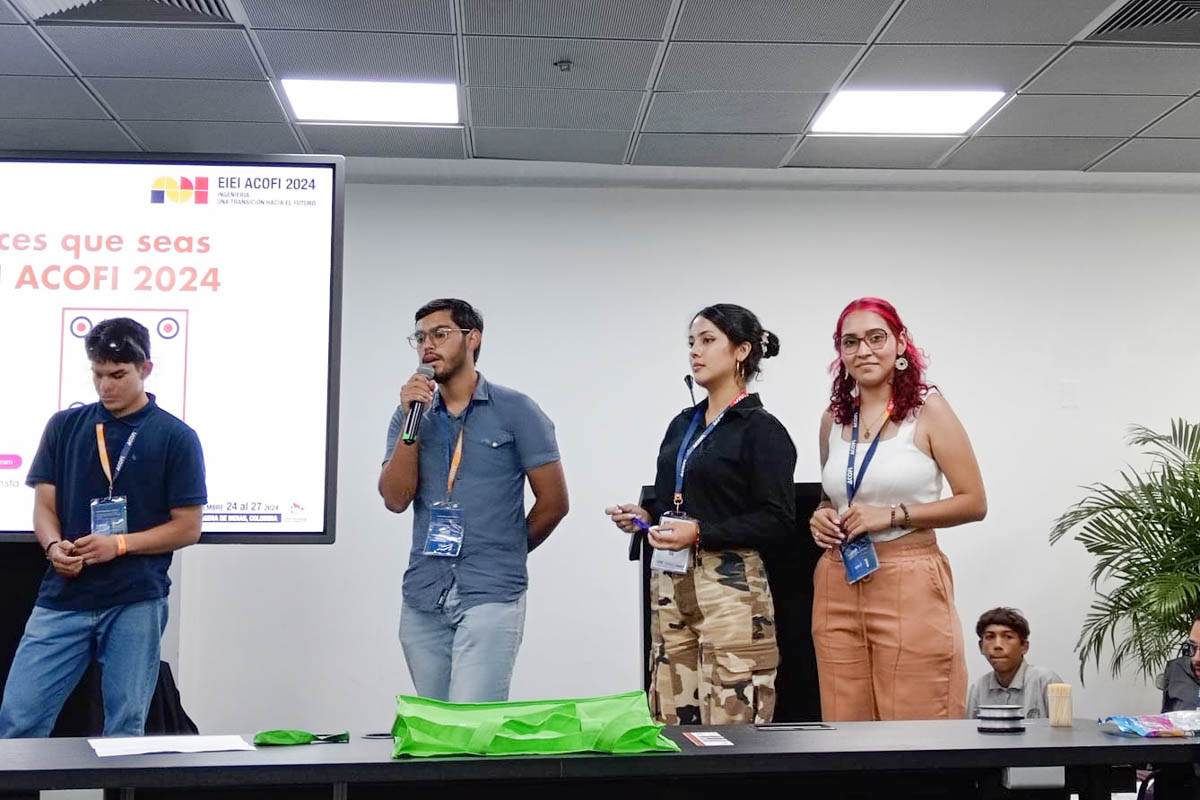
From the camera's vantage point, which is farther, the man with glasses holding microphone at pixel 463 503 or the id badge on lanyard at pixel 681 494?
the man with glasses holding microphone at pixel 463 503

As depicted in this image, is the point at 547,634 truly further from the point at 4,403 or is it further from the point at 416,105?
the point at 4,403

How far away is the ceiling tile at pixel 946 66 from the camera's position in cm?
457

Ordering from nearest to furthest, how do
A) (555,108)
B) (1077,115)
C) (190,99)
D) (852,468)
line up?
(852,468), (190,99), (555,108), (1077,115)

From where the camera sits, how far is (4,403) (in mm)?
3438

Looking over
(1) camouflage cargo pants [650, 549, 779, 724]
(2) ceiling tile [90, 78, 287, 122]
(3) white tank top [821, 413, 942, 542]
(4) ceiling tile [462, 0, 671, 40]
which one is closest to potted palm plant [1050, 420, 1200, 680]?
(3) white tank top [821, 413, 942, 542]

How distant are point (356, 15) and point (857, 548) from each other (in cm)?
268

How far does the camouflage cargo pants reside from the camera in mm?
2641

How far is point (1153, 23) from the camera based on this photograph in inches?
172

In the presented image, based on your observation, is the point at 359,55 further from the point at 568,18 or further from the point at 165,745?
the point at 165,745

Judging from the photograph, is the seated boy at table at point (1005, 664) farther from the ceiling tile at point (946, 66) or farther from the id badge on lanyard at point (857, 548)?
the id badge on lanyard at point (857, 548)

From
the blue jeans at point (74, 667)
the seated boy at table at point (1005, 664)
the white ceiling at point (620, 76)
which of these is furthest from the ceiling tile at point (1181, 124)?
the blue jeans at point (74, 667)

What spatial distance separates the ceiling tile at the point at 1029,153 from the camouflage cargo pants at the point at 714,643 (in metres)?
3.42

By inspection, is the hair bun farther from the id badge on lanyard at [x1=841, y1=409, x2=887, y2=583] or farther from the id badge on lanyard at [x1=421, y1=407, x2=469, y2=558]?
the id badge on lanyard at [x1=421, y1=407, x2=469, y2=558]

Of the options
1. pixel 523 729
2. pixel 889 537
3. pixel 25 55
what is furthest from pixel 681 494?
pixel 25 55
